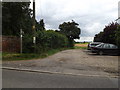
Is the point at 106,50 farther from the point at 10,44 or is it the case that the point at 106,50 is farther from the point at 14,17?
the point at 14,17

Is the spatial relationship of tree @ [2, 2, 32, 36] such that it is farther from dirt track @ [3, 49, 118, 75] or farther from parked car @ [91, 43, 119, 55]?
dirt track @ [3, 49, 118, 75]

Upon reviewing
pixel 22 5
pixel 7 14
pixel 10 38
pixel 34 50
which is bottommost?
pixel 34 50

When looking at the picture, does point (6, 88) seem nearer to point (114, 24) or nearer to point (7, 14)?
point (7, 14)

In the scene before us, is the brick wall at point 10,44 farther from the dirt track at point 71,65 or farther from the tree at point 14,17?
the tree at point 14,17

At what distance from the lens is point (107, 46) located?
1844cm

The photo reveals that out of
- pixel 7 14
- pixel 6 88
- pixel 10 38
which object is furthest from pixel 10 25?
pixel 6 88

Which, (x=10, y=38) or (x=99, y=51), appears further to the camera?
(x=99, y=51)

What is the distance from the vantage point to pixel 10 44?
16.5 m

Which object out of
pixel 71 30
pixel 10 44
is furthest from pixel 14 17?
pixel 71 30

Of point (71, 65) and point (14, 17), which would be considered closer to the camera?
point (71, 65)

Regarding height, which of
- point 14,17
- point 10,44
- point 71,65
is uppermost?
point 14,17

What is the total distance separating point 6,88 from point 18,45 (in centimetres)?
1180

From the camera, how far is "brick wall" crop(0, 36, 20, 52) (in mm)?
16219

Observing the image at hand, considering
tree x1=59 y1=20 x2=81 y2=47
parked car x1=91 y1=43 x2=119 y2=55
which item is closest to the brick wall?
parked car x1=91 y1=43 x2=119 y2=55
